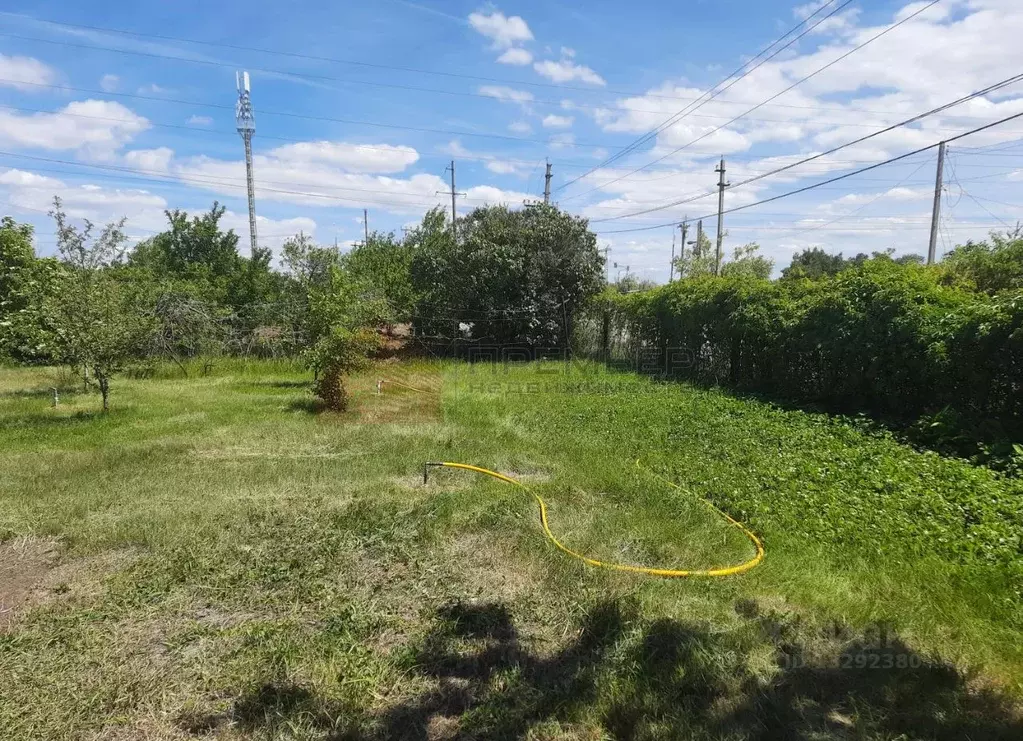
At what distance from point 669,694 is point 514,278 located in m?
15.0

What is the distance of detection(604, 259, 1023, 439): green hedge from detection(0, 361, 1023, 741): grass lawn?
112 centimetres

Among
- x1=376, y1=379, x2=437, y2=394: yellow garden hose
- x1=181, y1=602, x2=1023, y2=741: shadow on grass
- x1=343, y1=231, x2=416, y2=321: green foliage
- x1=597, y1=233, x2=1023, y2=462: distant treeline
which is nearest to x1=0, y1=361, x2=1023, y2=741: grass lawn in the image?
x1=181, y1=602, x2=1023, y2=741: shadow on grass

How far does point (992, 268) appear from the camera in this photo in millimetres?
8805

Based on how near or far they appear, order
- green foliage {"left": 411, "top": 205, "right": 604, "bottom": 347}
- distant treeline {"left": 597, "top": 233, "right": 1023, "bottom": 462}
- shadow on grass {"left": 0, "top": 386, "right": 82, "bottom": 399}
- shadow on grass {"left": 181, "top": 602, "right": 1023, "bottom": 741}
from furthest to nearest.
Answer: green foliage {"left": 411, "top": 205, "right": 604, "bottom": 347} < shadow on grass {"left": 0, "top": 386, "right": 82, "bottom": 399} < distant treeline {"left": 597, "top": 233, "right": 1023, "bottom": 462} < shadow on grass {"left": 181, "top": 602, "right": 1023, "bottom": 741}

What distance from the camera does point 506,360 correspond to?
1750 centimetres

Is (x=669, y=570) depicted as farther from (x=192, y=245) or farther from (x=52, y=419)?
(x=192, y=245)

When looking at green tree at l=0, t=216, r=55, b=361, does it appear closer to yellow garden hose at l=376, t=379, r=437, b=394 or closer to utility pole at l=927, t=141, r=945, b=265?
yellow garden hose at l=376, t=379, r=437, b=394

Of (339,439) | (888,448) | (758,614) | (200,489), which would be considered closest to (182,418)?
(339,439)

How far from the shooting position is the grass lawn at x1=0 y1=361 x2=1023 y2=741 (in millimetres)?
2570

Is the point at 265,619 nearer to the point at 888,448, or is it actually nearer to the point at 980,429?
the point at 888,448

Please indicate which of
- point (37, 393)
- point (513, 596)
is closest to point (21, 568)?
point (513, 596)

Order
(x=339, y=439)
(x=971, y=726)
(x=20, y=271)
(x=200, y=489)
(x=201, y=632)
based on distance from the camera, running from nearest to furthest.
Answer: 1. (x=971, y=726)
2. (x=201, y=632)
3. (x=200, y=489)
4. (x=339, y=439)
5. (x=20, y=271)

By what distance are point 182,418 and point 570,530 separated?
23.5 ft

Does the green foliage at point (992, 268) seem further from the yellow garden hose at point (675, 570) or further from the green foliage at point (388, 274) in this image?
the green foliage at point (388, 274)
